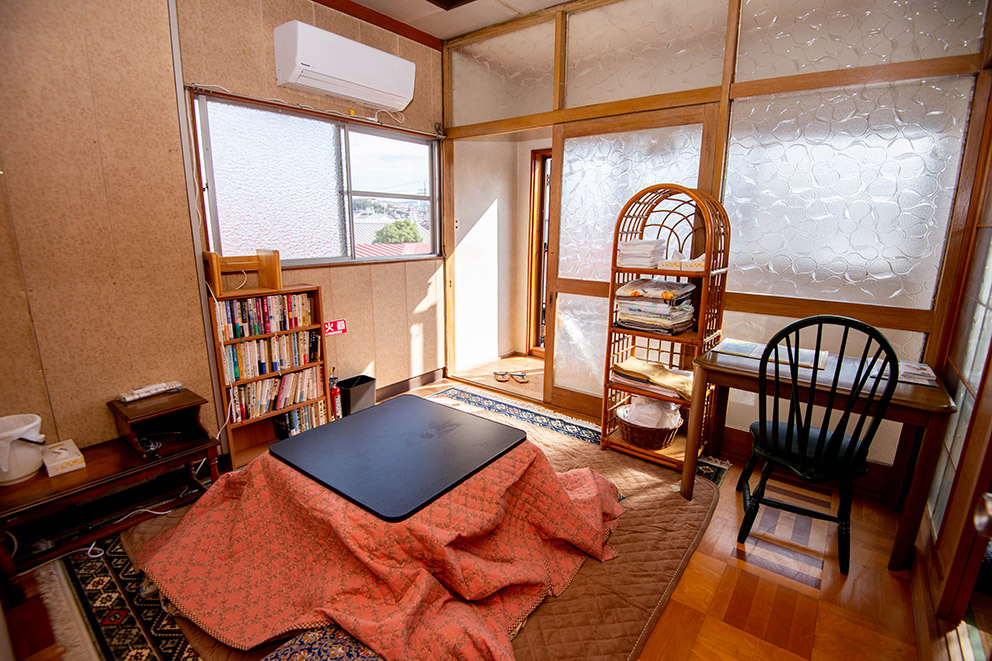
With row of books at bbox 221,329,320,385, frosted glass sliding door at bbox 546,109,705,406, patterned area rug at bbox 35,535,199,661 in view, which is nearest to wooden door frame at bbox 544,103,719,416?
frosted glass sliding door at bbox 546,109,705,406

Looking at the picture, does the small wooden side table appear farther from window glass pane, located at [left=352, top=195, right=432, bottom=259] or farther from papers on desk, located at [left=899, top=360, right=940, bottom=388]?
papers on desk, located at [left=899, top=360, right=940, bottom=388]

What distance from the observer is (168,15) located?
2248mm

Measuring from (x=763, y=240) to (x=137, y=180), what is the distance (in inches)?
124

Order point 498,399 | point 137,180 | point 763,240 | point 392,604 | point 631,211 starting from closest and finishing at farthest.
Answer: point 392,604
point 137,180
point 763,240
point 631,211
point 498,399

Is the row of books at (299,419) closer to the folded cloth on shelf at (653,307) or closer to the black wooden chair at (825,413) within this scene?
the folded cloth on shelf at (653,307)

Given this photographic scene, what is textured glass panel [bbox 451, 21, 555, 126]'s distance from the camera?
328 centimetres

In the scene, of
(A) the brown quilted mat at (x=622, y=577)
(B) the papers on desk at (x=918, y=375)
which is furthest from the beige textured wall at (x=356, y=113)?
(B) the papers on desk at (x=918, y=375)

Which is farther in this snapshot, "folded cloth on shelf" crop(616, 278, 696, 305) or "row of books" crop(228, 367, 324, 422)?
"row of books" crop(228, 367, 324, 422)

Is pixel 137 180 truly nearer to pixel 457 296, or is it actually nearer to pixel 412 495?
pixel 412 495

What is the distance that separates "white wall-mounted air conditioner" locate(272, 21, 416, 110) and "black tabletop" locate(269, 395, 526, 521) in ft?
6.26

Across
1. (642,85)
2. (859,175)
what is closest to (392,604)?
(859,175)

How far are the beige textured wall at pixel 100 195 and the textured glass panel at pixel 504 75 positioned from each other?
138 centimetres

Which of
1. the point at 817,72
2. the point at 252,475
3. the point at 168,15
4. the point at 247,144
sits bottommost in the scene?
the point at 252,475

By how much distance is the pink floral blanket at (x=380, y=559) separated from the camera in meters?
1.44
